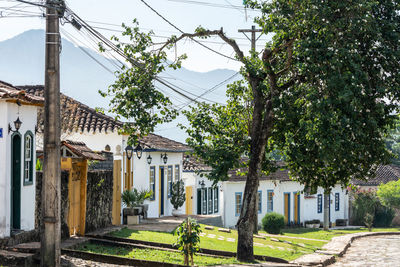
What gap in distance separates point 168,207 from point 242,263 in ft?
46.4

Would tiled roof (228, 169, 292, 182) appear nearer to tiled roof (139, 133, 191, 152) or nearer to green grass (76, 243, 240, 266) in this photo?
tiled roof (139, 133, 191, 152)

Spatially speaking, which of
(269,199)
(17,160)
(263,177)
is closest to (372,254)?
(17,160)

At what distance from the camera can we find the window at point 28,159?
15.4m

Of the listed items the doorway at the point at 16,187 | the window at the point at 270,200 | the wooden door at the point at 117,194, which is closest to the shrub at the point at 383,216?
the window at the point at 270,200

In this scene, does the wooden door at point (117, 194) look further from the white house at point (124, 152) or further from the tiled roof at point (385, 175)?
the tiled roof at point (385, 175)

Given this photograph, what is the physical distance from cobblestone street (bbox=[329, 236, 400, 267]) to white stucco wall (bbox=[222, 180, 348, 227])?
10.1 m

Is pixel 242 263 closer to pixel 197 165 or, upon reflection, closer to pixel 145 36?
pixel 145 36

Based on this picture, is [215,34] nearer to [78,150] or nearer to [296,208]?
[78,150]

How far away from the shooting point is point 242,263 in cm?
1677

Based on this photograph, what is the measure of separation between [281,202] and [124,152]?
20808 mm

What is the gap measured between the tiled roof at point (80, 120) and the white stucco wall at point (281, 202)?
14848mm

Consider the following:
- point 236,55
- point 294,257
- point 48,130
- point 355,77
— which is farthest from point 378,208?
point 48,130

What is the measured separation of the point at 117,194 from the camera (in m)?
22.5

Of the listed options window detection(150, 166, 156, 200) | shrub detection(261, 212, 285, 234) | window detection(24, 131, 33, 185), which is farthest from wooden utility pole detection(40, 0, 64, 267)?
shrub detection(261, 212, 285, 234)
